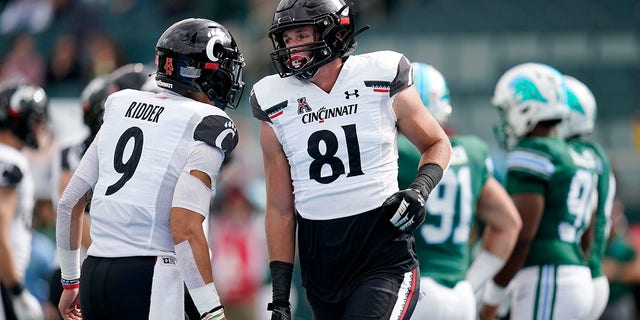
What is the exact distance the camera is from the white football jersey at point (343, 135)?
16.8 ft

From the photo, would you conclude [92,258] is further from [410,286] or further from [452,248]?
[452,248]

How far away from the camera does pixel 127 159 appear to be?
498 cm

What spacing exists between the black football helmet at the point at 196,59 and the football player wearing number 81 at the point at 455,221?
1263 mm

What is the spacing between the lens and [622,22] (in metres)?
17.2

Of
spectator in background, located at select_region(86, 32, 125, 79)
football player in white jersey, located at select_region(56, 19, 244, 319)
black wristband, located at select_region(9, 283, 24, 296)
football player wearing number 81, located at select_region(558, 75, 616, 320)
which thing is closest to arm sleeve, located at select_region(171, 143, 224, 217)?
football player in white jersey, located at select_region(56, 19, 244, 319)

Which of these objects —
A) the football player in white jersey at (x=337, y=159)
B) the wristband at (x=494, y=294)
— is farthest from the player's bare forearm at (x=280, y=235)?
the wristband at (x=494, y=294)

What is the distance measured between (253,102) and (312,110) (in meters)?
0.30

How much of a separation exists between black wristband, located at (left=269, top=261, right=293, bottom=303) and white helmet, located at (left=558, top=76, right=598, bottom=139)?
110 inches

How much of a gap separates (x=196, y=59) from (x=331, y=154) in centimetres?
74

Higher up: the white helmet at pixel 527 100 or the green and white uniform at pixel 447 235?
the white helmet at pixel 527 100

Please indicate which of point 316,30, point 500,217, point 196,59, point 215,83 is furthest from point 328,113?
point 500,217

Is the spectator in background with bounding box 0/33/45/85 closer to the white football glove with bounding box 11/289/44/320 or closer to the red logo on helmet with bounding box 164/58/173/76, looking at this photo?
the white football glove with bounding box 11/289/44/320

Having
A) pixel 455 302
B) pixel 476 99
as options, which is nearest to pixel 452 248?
pixel 455 302

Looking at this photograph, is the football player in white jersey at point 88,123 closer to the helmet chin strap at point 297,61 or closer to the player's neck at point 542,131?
the helmet chin strap at point 297,61
